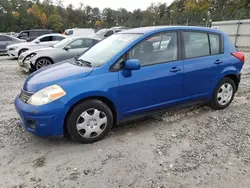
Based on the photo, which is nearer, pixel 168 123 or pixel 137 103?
pixel 137 103

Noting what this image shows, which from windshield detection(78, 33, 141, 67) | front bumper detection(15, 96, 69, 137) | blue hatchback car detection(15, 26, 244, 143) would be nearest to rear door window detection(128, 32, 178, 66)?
blue hatchback car detection(15, 26, 244, 143)

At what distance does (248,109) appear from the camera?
4418 mm

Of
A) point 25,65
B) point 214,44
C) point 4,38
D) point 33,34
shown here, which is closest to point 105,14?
point 33,34

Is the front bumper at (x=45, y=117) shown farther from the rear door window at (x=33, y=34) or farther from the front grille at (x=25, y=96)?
the rear door window at (x=33, y=34)

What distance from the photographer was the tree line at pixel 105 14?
47.6m

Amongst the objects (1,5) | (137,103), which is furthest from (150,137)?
(1,5)

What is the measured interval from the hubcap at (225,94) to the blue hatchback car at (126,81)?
0.09 ft

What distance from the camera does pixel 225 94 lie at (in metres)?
4.34

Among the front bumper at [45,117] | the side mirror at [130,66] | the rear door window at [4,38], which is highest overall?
the side mirror at [130,66]

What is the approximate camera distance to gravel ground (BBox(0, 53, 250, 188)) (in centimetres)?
243

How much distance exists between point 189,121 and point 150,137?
3.20ft

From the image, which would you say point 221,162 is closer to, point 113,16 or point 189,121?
point 189,121

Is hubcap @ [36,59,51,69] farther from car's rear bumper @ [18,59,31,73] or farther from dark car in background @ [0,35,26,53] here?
dark car in background @ [0,35,26,53]

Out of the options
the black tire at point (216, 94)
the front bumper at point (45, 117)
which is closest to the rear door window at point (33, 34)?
the front bumper at point (45, 117)
